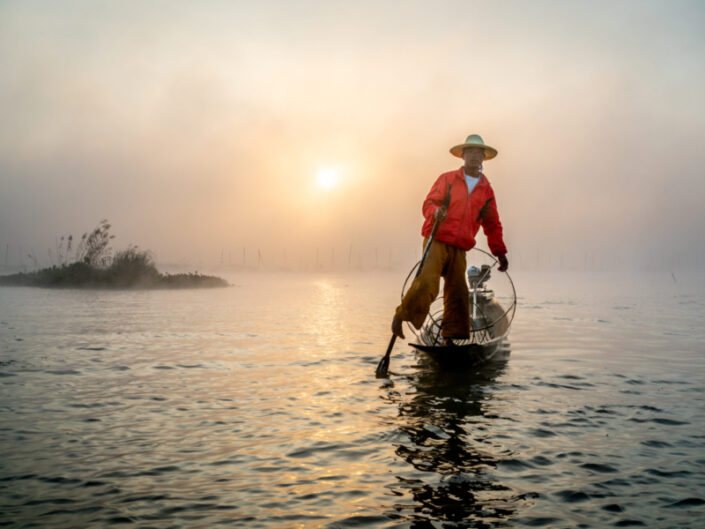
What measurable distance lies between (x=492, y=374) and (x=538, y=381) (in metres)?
0.85

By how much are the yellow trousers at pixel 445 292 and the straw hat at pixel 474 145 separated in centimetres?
170

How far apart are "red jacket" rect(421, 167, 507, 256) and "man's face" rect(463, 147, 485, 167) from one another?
198 mm

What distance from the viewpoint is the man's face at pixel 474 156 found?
9.37 meters

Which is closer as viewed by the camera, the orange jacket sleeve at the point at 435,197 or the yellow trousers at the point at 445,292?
the yellow trousers at the point at 445,292

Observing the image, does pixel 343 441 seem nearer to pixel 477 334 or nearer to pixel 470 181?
pixel 470 181

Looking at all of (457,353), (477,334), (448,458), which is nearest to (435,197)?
(457,353)

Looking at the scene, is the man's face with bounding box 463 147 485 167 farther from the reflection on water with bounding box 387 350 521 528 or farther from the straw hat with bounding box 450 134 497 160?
the reflection on water with bounding box 387 350 521 528

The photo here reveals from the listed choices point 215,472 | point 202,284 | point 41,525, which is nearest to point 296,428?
point 215,472

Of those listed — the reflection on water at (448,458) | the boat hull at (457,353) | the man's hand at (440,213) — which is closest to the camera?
the reflection on water at (448,458)

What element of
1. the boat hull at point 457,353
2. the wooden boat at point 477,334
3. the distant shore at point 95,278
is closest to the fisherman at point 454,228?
the boat hull at point 457,353

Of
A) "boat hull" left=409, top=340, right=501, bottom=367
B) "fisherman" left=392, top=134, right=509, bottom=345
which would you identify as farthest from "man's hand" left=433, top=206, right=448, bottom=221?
"boat hull" left=409, top=340, right=501, bottom=367

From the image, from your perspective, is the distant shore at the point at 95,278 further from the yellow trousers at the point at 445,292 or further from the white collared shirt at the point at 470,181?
the white collared shirt at the point at 470,181

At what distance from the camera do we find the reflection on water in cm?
406

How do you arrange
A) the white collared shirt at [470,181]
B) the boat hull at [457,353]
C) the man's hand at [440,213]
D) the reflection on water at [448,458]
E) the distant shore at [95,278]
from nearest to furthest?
the reflection on water at [448,458] < the man's hand at [440,213] < the white collared shirt at [470,181] < the boat hull at [457,353] < the distant shore at [95,278]
